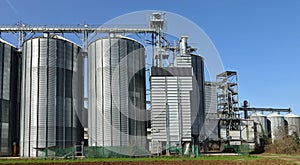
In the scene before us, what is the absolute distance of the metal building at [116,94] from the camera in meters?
42.8

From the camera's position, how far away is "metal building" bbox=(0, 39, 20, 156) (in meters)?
46.0

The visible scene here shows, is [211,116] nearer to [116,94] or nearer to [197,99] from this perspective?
[197,99]

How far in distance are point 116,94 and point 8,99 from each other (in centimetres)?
1634

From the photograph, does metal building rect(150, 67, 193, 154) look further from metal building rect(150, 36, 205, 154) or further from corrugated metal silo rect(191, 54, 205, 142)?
corrugated metal silo rect(191, 54, 205, 142)

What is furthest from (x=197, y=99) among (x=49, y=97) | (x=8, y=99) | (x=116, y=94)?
(x=8, y=99)

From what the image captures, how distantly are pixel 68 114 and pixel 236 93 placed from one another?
29946mm

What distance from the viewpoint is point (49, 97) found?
4422 cm

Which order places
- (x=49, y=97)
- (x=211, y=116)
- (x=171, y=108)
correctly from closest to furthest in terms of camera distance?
(x=171, y=108) → (x=49, y=97) → (x=211, y=116)

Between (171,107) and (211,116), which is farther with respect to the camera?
(211,116)

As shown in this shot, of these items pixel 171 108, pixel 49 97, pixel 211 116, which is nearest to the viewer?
pixel 171 108


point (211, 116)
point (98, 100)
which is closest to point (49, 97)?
point (98, 100)

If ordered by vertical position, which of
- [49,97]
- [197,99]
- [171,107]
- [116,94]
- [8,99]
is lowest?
[171,107]

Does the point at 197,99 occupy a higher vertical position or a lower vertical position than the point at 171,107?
higher

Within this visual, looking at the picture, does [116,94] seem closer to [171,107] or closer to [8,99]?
[171,107]
